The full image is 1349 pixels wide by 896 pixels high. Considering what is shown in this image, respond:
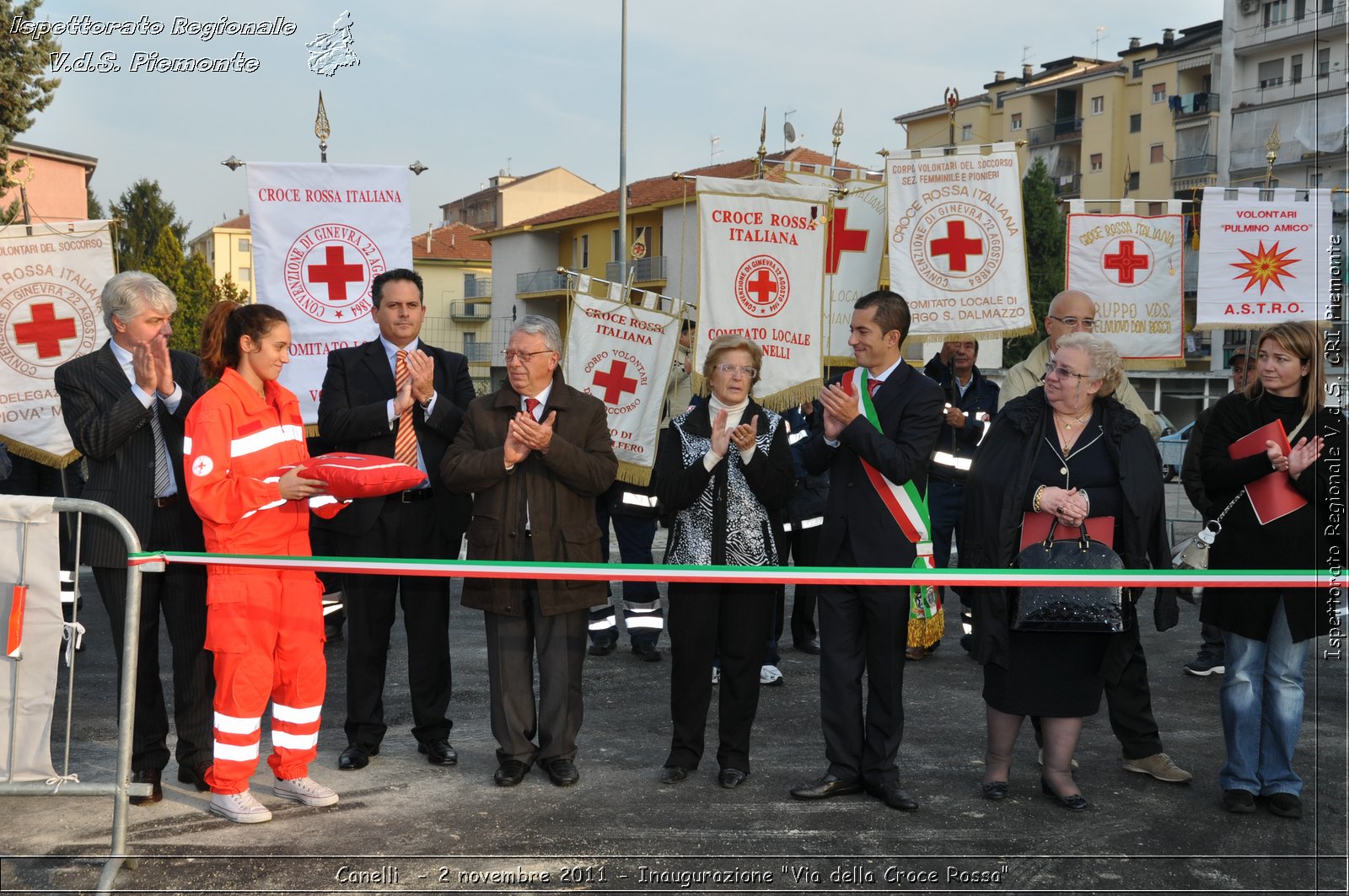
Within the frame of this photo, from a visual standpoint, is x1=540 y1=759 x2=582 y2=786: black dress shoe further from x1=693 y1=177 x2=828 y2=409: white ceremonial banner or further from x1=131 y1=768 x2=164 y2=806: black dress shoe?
x1=693 y1=177 x2=828 y2=409: white ceremonial banner

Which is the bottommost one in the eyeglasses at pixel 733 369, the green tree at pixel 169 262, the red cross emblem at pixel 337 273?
the eyeglasses at pixel 733 369

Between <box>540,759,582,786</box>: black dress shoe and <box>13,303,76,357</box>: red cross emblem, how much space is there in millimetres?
4492

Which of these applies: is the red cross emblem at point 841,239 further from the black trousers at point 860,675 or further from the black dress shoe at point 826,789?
the black dress shoe at point 826,789

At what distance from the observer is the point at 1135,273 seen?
887 cm

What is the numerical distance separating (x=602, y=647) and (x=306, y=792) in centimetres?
315

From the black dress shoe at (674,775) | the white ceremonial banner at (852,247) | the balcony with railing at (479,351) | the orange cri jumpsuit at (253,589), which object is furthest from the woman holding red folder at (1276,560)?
the balcony with railing at (479,351)

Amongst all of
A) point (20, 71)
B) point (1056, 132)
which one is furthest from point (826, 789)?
point (1056, 132)

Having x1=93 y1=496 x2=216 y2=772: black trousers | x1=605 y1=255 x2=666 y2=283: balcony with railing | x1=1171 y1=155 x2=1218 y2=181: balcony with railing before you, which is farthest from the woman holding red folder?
x1=1171 y1=155 x2=1218 y2=181: balcony with railing

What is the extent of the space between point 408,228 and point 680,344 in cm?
242

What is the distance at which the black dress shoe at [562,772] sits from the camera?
4992mm

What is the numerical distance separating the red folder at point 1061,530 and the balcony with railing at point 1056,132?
61328 millimetres

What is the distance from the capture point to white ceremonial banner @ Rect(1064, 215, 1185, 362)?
8.83m

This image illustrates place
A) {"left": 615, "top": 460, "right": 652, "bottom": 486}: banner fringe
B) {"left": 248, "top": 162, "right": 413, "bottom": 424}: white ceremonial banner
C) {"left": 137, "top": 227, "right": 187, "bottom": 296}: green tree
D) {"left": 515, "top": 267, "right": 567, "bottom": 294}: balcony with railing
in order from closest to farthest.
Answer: {"left": 248, "top": 162, "right": 413, "bottom": 424}: white ceremonial banner → {"left": 615, "top": 460, "right": 652, "bottom": 486}: banner fringe → {"left": 137, "top": 227, "right": 187, "bottom": 296}: green tree → {"left": 515, "top": 267, "right": 567, "bottom": 294}: balcony with railing

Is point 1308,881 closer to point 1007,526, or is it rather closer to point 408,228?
point 1007,526
